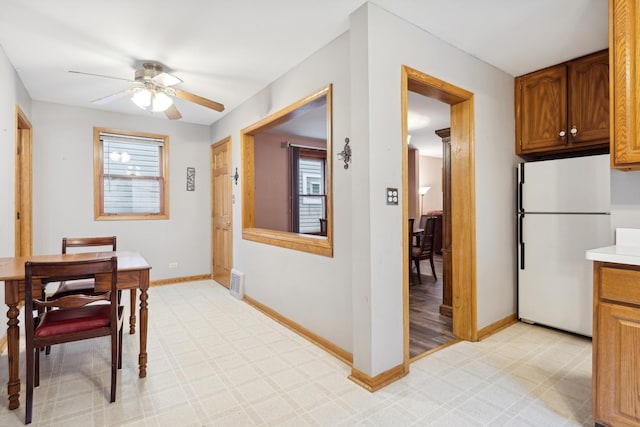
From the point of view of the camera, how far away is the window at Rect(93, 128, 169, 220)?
14.5ft

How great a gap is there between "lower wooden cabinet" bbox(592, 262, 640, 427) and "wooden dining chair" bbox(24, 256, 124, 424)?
99.6 inches

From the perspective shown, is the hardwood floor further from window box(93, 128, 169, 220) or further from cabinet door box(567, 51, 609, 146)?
window box(93, 128, 169, 220)

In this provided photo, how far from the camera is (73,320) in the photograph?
6.33 ft

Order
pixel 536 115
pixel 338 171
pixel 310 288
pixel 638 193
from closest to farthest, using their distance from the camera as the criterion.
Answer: pixel 638 193, pixel 338 171, pixel 310 288, pixel 536 115

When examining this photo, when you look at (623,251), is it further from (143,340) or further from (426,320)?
(143,340)

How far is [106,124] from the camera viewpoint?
4.40 metres

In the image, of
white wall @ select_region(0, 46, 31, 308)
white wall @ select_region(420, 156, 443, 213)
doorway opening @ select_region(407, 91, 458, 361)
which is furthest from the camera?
white wall @ select_region(420, 156, 443, 213)

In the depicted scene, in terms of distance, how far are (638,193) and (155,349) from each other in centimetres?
340

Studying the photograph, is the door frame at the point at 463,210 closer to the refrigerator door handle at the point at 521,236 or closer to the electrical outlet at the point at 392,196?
the refrigerator door handle at the point at 521,236

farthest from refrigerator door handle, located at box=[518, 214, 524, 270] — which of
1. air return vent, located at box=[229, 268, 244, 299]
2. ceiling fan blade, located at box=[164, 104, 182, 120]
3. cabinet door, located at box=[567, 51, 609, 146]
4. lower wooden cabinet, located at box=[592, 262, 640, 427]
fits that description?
ceiling fan blade, located at box=[164, 104, 182, 120]

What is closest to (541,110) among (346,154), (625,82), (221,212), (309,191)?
(625,82)

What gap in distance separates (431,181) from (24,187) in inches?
309

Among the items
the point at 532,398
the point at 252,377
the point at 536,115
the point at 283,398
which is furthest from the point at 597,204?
the point at 252,377

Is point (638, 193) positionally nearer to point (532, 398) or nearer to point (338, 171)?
point (532, 398)
